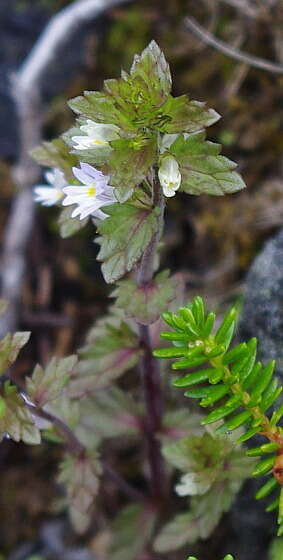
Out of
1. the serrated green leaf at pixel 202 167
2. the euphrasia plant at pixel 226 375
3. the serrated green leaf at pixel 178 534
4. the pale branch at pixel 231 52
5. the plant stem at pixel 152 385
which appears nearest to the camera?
the euphrasia plant at pixel 226 375

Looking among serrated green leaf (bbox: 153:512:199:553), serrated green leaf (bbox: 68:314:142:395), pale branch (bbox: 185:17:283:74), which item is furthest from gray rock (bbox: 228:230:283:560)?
pale branch (bbox: 185:17:283:74)

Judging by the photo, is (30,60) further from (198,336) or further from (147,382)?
(198,336)

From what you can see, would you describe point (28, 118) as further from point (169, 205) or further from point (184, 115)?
point (184, 115)

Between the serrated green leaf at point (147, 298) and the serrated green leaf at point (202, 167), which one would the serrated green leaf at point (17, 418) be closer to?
the serrated green leaf at point (147, 298)

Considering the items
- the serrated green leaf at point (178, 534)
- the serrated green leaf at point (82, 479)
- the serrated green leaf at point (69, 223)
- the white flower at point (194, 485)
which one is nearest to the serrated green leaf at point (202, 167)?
the serrated green leaf at point (69, 223)

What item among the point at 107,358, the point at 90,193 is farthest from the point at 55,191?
the point at 107,358

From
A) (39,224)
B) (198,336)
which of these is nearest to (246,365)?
(198,336)
